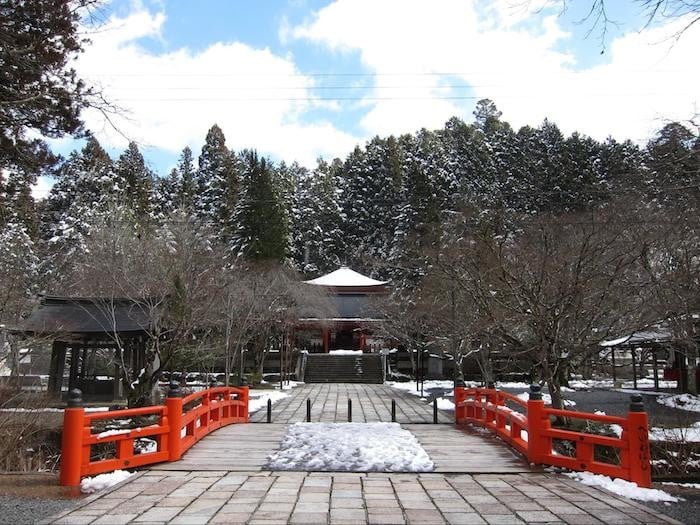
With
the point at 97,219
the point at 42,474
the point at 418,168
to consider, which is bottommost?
the point at 42,474

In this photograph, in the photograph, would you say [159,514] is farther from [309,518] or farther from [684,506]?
[684,506]

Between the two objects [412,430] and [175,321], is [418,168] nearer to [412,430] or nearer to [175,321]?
[175,321]

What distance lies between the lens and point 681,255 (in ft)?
61.3

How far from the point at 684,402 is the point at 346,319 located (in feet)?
71.4

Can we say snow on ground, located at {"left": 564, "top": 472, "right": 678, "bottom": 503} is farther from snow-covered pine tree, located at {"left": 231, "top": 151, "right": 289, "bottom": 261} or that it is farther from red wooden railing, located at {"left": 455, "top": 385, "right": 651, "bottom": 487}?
snow-covered pine tree, located at {"left": 231, "top": 151, "right": 289, "bottom": 261}

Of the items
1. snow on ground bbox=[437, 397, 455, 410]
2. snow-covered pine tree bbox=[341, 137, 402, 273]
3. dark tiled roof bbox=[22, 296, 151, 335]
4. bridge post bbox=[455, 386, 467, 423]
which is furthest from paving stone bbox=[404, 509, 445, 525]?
snow-covered pine tree bbox=[341, 137, 402, 273]

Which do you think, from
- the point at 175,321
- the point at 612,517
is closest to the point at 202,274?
the point at 175,321

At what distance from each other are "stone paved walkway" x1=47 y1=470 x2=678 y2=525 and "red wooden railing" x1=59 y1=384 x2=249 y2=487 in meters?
0.45

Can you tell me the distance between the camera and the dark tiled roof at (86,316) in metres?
19.4

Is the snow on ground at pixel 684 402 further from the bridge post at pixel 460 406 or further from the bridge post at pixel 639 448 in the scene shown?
Answer: the bridge post at pixel 639 448

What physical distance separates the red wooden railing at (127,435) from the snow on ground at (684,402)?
15.8 m

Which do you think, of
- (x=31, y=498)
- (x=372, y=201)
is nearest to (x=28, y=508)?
(x=31, y=498)

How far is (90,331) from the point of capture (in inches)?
792

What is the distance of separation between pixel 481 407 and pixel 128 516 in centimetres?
779
